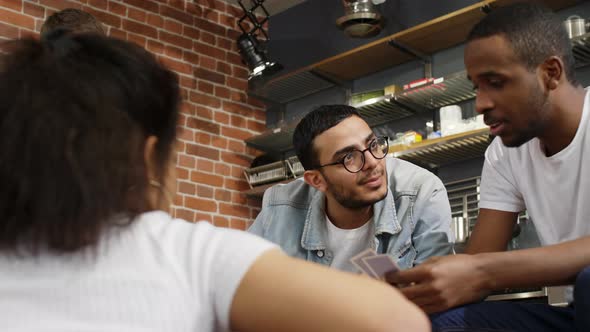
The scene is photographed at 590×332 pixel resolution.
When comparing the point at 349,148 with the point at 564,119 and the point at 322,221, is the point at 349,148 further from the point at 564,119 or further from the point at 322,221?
the point at 564,119

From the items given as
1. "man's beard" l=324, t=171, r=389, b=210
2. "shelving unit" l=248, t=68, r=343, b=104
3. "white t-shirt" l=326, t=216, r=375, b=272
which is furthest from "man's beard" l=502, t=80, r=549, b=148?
"shelving unit" l=248, t=68, r=343, b=104

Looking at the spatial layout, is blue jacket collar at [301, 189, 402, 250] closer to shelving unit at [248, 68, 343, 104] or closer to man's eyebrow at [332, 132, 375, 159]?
man's eyebrow at [332, 132, 375, 159]

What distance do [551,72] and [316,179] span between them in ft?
3.74

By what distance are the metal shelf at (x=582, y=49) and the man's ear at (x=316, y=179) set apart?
1.68 m

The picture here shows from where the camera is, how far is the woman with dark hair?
77 cm

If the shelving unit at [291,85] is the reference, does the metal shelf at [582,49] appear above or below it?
below

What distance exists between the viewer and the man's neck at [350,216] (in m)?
2.67

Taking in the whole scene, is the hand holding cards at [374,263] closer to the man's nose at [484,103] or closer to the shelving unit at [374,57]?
the man's nose at [484,103]

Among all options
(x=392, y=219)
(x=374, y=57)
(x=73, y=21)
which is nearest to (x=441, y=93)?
(x=374, y=57)

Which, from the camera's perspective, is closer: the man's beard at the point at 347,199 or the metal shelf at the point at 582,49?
the man's beard at the point at 347,199

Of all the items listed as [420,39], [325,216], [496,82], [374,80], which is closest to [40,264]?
[496,82]

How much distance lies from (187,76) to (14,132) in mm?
4529

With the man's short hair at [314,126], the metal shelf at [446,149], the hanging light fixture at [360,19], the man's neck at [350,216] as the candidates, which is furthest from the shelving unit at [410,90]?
the man's neck at [350,216]

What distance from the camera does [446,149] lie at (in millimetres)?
4273
